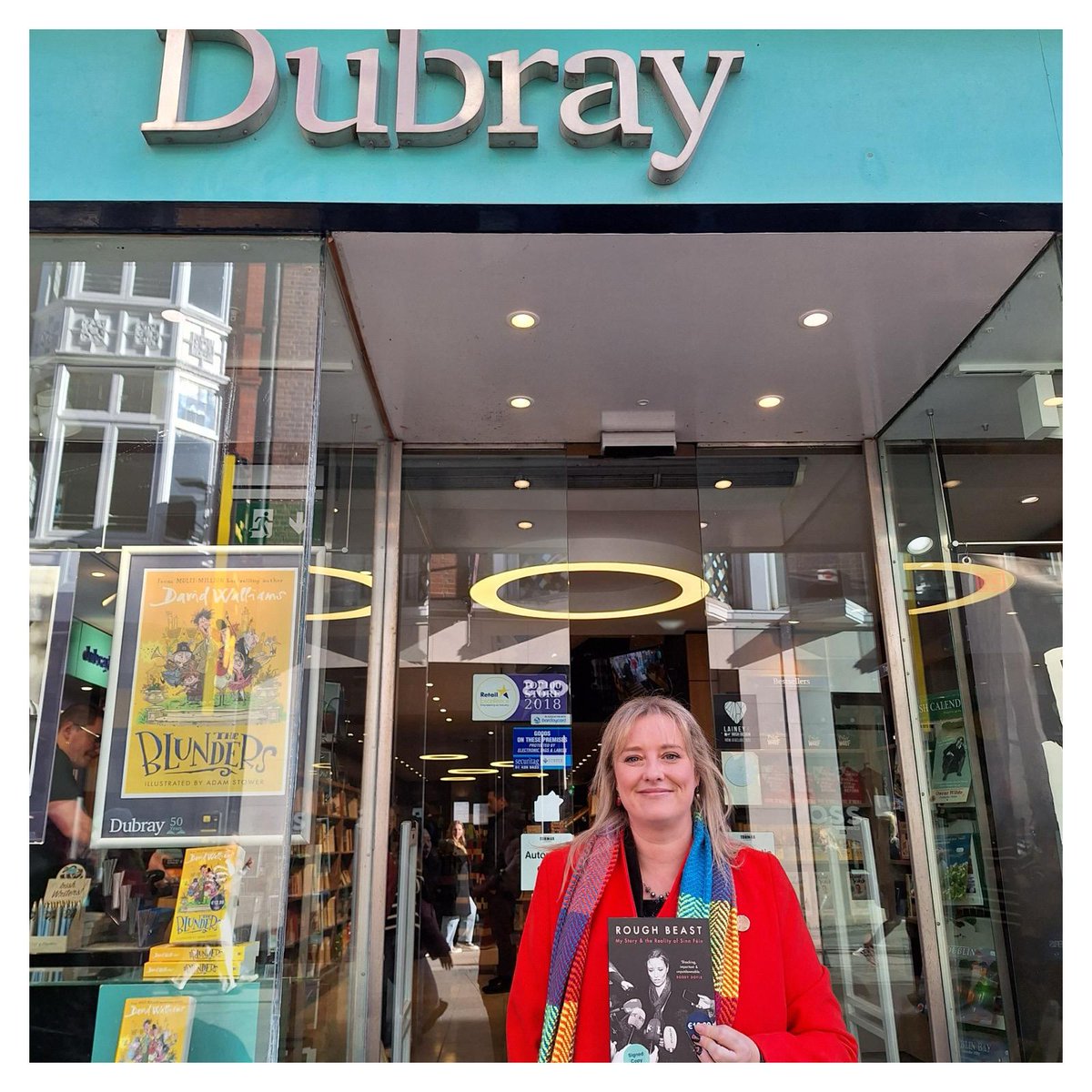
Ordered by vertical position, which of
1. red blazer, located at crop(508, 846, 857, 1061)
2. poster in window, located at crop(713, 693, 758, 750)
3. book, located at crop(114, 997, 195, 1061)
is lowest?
book, located at crop(114, 997, 195, 1061)

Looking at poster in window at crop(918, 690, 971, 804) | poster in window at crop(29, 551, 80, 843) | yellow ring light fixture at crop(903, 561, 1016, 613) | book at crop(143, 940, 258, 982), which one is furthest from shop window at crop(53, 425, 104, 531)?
poster in window at crop(918, 690, 971, 804)

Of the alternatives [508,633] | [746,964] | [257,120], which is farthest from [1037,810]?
[257,120]

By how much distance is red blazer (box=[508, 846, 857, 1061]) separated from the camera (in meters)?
2.01

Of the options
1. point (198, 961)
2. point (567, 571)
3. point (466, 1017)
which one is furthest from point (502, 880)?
point (198, 961)

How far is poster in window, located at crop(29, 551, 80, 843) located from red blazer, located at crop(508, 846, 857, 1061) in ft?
4.68

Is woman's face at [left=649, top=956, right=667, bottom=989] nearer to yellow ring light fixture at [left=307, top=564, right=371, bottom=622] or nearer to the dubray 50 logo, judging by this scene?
yellow ring light fixture at [left=307, top=564, right=371, bottom=622]

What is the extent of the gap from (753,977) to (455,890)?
2364 millimetres

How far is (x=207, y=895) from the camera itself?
240 centimetres

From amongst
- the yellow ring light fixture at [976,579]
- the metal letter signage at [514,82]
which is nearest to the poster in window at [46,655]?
the metal letter signage at [514,82]

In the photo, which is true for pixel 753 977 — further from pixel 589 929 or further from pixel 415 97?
pixel 415 97

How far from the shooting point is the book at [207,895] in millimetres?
2369

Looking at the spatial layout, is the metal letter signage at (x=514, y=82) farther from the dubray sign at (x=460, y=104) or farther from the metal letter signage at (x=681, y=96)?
the metal letter signage at (x=681, y=96)

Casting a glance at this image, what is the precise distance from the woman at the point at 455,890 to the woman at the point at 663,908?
6.41 ft

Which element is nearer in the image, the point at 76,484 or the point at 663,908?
the point at 663,908
